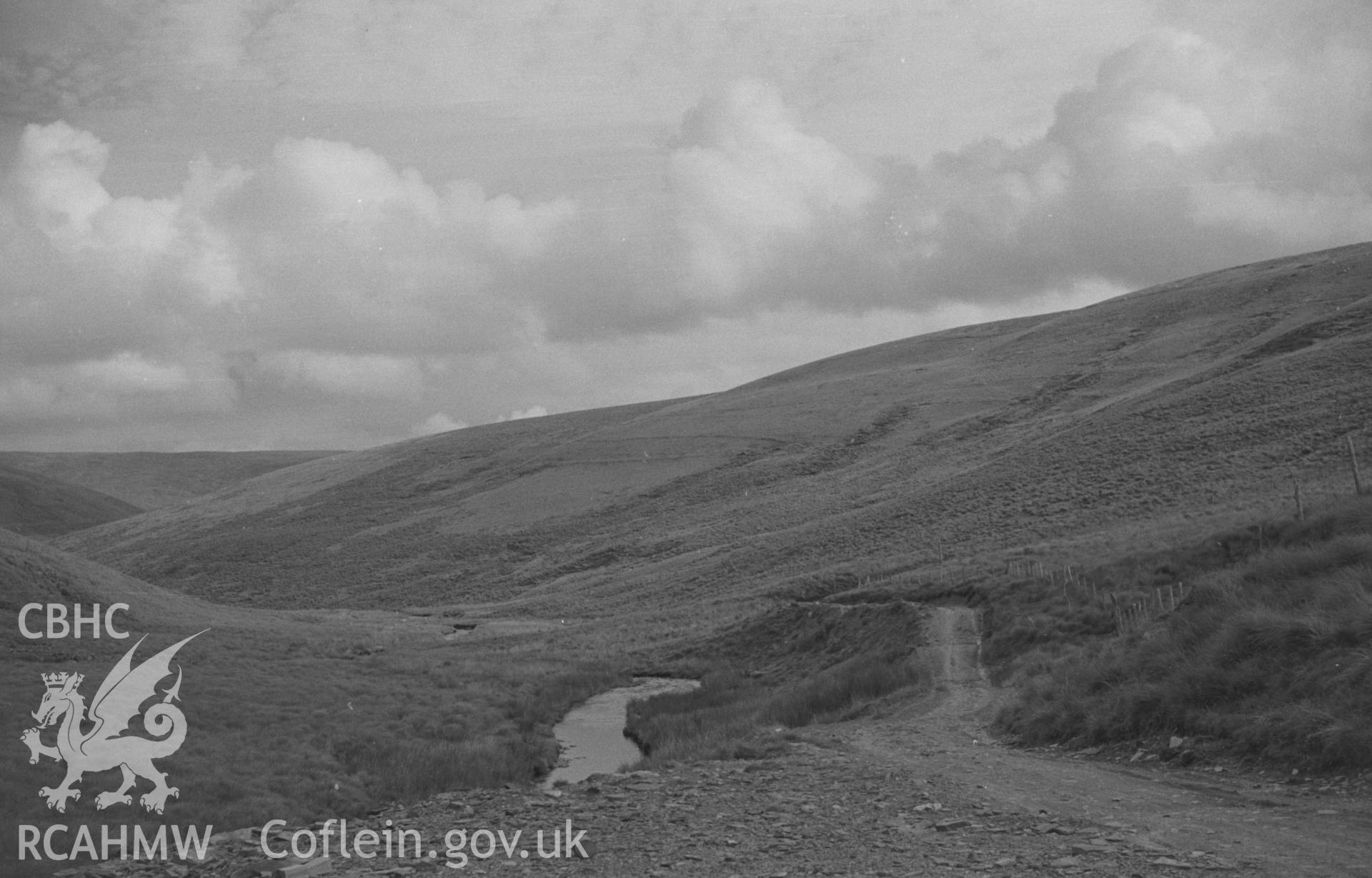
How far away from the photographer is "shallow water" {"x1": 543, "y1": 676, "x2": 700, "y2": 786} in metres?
19.5

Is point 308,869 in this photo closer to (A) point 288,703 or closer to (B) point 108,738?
(B) point 108,738

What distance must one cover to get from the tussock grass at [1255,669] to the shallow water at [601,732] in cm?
758

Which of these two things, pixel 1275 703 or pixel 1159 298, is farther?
pixel 1159 298

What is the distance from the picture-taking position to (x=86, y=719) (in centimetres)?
1714

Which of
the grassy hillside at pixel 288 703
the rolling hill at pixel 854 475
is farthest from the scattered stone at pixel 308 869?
the rolling hill at pixel 854 475

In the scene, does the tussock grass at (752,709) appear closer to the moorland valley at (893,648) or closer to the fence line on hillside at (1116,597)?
the moorland valley at (893,648)

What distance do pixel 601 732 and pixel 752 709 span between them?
4.15 m

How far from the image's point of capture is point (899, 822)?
1022 centimetres

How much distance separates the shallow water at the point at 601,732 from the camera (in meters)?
19.5

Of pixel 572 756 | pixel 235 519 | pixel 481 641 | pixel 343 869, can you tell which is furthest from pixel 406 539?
pixel 343 869

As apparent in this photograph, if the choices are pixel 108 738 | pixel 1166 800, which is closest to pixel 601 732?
pixel 108 738

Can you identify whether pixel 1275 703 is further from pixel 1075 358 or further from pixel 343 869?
pixel 1075 358

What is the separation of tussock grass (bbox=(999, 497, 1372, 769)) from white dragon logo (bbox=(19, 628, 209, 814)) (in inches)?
516

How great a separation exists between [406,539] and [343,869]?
82.0 metres
